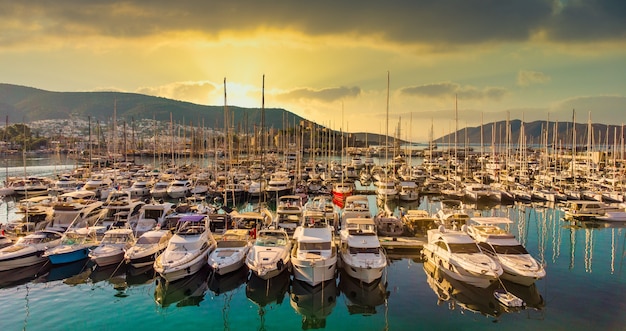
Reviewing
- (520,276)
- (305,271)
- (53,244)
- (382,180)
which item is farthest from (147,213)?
(382,180)

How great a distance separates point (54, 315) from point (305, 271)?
42.3ft

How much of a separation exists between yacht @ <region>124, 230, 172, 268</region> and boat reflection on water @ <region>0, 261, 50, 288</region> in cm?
533

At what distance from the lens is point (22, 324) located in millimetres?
19047

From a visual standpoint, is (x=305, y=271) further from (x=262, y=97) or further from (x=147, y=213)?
(x=262, y=97)

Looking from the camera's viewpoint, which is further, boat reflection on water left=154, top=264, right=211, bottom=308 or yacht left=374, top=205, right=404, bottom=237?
yacht left=374, top=205, right=404, bottom=237

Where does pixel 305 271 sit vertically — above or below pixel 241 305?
above

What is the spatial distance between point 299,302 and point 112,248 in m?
13.8

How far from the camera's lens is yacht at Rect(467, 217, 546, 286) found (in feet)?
74.3

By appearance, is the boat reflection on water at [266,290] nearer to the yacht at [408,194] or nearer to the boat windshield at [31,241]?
the boat windshield at [31,241]

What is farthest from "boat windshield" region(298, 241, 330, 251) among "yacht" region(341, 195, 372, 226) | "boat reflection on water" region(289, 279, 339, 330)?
"yacht" region(341, 195, 372, 226)

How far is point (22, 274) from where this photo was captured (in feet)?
82.4

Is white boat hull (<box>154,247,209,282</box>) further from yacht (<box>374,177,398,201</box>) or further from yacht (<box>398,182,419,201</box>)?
yacht (<box>398,182,419,201</box>)

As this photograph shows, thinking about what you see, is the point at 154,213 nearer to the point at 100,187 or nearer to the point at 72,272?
the point at 72,272

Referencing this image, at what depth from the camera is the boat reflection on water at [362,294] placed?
69.6ft
